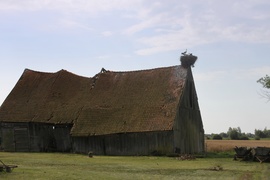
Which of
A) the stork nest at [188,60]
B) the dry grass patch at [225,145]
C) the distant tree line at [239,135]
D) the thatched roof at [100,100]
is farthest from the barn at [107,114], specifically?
the distant tree line at [239,135]

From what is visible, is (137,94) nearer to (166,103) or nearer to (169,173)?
(166,103)

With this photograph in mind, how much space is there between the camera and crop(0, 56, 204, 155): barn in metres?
36.2

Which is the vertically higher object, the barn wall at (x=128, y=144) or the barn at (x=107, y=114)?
the barn at (x=107, y=114)

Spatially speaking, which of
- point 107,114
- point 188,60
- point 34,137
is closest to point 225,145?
point 188,60

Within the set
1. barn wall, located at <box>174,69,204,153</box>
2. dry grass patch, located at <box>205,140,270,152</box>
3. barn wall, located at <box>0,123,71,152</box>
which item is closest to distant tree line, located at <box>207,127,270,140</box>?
dry grass patch, located at <box>205,140,270,152</box>

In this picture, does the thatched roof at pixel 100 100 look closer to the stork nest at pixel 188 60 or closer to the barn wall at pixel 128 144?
the stork nest at pixel 188 60

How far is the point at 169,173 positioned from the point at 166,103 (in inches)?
676

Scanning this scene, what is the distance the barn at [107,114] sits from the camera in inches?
1423

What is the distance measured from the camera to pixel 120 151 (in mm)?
36938

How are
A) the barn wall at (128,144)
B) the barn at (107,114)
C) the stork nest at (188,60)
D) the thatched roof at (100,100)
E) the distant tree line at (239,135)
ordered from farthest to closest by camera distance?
the distant tree line at (239,135) → the stork nest at (188,60) → the thatched roof at (100,100) → the barn at (107,114) → the barn wall at (128,144)

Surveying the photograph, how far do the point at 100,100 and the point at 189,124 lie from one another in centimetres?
926

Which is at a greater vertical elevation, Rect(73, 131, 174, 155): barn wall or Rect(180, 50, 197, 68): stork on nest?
Rect(180, 50, 197, 68): stork on nest

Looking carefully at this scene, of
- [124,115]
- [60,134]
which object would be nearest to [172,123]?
[124,115]

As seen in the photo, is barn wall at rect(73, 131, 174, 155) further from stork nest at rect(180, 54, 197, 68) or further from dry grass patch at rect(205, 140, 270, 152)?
dry grass patch at rect(205, 140, 270, 152)
